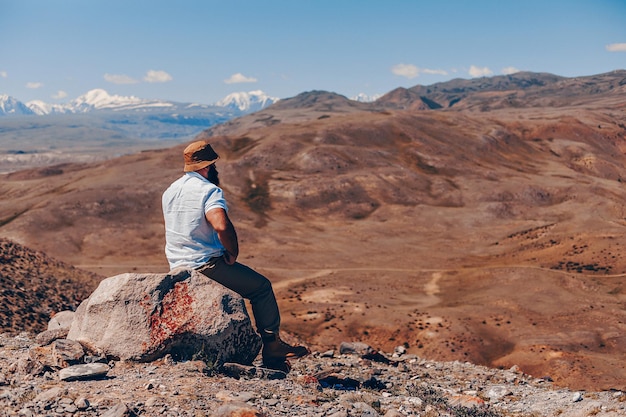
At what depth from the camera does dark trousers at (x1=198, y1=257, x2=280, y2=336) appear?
10961 mm

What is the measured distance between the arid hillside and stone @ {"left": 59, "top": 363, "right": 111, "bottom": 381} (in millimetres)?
18186

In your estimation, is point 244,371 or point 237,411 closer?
point 237,411

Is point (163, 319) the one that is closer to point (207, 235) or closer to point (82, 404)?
point (207, 235)

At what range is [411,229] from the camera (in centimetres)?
8619

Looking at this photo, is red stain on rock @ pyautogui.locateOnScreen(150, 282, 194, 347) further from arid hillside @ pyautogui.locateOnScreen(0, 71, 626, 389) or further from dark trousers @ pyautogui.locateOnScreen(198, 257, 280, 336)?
arid hillside @ pyautogui.locateOnScreen(0, 71, 626, 389)

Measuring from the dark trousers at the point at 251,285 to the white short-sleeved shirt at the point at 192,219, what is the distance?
0.27 m

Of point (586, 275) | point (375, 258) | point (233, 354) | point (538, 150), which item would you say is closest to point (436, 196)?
point (375, 258)

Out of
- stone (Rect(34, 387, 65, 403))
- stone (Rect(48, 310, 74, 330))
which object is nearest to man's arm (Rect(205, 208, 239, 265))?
stone (Rect(34, 387, 65, 403))

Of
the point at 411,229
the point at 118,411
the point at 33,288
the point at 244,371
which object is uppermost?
the point at 118,411

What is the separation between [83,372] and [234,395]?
3.02 metres

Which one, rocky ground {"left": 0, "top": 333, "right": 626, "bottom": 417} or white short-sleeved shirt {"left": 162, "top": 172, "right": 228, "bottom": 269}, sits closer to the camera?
rocky ground {"left": 0, "top": 333, "right": 626, "bottom": 417}

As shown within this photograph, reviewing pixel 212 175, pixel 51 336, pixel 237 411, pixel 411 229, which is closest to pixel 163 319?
pixel 237 411

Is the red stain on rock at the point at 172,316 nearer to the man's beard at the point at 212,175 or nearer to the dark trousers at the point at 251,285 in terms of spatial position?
the dark trousers at the point at 251,285

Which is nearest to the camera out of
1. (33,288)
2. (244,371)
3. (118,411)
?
(118,411)
